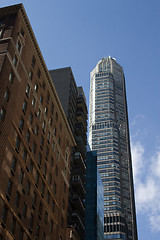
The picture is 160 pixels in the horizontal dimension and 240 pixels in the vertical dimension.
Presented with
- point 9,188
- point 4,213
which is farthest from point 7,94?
point 4,213

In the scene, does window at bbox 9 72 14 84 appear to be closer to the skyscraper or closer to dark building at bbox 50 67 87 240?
dark building at bbox 50 67 87 240

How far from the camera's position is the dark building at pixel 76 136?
265 feet

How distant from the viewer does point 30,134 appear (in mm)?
45281

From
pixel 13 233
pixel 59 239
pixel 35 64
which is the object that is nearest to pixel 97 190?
pixel 59 239

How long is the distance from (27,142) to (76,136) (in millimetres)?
50928

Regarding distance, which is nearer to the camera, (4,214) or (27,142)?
(4,214)

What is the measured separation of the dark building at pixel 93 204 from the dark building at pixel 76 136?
15.4m

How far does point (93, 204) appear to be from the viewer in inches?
4060

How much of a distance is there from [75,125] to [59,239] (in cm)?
4858

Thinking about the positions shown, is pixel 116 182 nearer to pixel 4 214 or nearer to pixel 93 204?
pixel 93 204

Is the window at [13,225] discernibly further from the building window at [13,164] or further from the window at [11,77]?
the window at [11,77]

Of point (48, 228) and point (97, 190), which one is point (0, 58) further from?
point (97, 190)

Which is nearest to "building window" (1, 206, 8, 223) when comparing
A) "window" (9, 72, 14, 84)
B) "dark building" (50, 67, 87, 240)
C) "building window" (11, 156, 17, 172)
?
"building window" (11, 156, 17, 172)

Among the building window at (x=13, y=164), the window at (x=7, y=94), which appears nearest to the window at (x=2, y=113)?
the window at (x=7, y=94)
